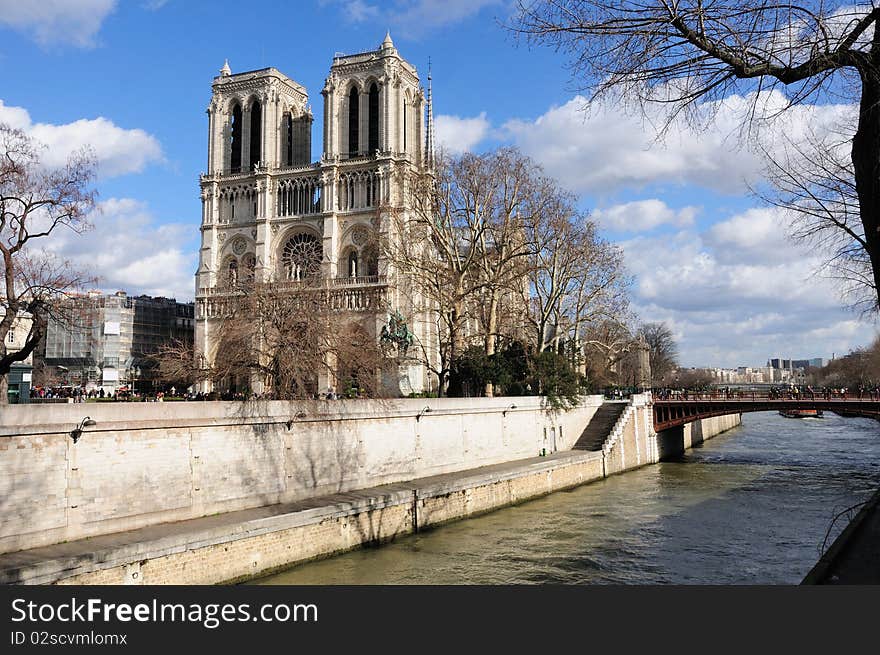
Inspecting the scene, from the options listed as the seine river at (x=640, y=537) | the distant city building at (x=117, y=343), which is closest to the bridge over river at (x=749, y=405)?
the seine river at (x=640, y=537)

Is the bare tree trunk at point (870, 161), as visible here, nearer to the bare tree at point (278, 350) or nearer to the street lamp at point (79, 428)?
the street lamp at point (79, 428)

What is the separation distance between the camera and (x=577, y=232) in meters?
33.6

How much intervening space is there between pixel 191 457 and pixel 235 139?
43.0m

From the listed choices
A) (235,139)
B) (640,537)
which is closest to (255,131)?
(235,139)

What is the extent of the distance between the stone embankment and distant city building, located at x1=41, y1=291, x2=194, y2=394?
3483 centimetres

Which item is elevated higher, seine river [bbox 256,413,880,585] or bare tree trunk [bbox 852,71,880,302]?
bare tree trunk [bbox 852,71,880,302]

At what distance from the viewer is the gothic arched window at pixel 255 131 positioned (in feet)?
176

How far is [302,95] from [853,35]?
5626cm

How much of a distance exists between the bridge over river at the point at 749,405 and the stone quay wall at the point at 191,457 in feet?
56.6

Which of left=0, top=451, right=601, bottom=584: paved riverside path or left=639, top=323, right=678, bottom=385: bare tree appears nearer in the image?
left=0, top=451, right=601, bottom=584: paved riverside path

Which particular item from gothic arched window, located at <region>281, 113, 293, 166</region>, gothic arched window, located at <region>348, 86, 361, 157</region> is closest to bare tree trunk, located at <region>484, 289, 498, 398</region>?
gothic arched window, located at <region>348, 86, 361, 157</region>

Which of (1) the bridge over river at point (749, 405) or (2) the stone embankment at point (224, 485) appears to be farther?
(1) the bridge over river at point (749, 405)

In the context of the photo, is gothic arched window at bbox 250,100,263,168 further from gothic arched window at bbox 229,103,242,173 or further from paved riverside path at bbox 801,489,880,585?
paved riverside path at bbox 801,489,880,585

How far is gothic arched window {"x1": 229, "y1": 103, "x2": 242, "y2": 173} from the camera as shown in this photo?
178 feet
